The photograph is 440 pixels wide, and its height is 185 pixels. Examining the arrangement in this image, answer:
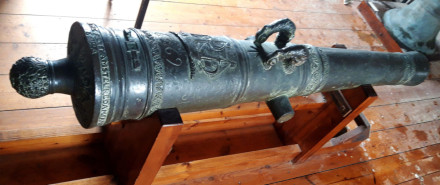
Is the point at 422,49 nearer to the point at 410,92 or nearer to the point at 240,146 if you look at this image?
the point at 410,92

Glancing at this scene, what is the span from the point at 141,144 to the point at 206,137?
82 centimetres

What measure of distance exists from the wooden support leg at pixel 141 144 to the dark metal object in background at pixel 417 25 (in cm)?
289

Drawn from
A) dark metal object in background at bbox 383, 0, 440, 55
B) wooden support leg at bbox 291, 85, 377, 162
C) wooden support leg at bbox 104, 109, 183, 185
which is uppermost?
wooden support leg at bbox 104, 109, 183, 185

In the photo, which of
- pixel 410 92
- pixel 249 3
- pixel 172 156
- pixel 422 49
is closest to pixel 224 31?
pixel 249 3

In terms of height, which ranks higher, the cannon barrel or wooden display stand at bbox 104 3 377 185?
the cannon barrel

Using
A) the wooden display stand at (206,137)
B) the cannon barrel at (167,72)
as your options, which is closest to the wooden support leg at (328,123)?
the wooden display stand at (206,137)

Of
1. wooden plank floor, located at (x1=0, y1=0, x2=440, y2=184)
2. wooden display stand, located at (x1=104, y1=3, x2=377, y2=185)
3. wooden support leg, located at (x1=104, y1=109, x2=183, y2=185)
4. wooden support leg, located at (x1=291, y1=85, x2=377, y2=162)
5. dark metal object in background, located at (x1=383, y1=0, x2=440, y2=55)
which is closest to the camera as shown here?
wooden support leg, located at (x1=104, y1=109, x2=183, y2=185)

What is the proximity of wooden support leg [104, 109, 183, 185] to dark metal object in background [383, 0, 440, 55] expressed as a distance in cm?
289

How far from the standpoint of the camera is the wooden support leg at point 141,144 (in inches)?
42.6

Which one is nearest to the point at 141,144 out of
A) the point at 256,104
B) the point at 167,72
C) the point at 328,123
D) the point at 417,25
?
the point at 167,72

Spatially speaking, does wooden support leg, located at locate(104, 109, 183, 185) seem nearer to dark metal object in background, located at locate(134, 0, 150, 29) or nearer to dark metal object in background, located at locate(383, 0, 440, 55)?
dark metal object in background, located at locate(134, 0, 150, 29)

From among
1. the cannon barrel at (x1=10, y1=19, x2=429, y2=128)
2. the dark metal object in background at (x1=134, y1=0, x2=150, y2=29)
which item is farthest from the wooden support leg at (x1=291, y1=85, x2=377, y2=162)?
the dark metal object in background at (x1=134, y1=0, x2=150, y2=29)

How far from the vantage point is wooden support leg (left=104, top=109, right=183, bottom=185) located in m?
1.08

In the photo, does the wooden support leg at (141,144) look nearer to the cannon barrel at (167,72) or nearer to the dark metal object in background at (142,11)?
the cannon barrel at (167,72)
